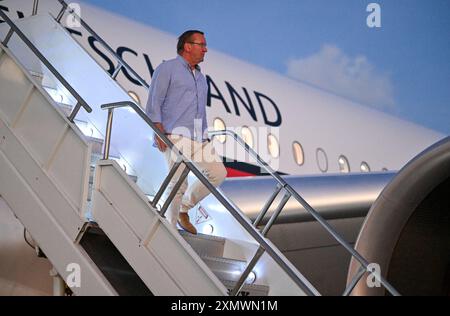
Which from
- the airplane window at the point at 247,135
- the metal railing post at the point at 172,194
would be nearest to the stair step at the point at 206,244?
the metal railing post at the point at 172,194

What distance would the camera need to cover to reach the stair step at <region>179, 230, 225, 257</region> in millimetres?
4230

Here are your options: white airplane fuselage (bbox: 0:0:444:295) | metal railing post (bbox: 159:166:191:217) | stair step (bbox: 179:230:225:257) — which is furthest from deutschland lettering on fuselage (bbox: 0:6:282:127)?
metal railing post (bbox: 159:166:191:217)

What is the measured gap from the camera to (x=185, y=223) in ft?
14.8

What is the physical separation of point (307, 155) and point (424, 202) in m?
5.55

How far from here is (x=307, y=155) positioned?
31.7ft

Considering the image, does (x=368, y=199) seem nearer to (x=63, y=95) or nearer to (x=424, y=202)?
(x=424, y=202)

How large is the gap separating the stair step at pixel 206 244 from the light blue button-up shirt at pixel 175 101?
0.59 metres

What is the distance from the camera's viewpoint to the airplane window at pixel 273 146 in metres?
9.00

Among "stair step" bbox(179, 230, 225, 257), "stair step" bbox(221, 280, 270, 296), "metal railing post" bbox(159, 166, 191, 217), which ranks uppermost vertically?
"stair step" bbox(179, 230, 225, 257)

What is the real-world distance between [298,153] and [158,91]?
17.5 ft

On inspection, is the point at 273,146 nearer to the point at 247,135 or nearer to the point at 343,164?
the point at 247,135

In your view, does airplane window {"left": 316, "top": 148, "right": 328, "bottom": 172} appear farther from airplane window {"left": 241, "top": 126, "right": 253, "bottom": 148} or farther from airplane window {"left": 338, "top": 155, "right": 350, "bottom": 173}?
airplane window {"left": 241, "top": 126, "right": 253, "bottom": 148}

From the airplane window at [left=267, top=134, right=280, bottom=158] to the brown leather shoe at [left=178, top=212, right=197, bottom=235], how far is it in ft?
14.7

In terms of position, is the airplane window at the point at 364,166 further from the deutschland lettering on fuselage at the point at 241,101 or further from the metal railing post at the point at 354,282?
the metal railing post at the point at 354,282
